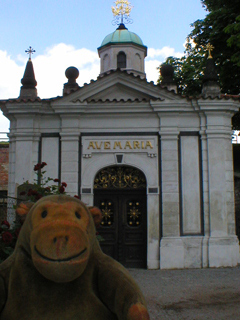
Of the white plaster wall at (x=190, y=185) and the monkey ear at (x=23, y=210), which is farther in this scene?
the white plaster wall at (x=190, y=185)

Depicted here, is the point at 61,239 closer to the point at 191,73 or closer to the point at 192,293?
the point at 192,293

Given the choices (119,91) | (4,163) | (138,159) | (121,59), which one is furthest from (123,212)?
(4,163)

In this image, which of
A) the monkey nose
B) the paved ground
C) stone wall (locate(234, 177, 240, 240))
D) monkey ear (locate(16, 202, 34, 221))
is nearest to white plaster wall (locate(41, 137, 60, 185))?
the paved ground

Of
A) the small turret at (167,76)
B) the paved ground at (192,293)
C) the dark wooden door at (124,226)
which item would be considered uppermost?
the small turret at (167,76)

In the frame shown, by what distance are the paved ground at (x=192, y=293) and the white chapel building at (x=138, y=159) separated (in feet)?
3.56

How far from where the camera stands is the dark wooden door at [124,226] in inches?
412

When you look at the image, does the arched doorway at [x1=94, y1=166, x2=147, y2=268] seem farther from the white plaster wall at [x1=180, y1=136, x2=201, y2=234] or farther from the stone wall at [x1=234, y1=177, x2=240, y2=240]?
the stone wall at [x1=234, y1=177, x2=240, y2=240]

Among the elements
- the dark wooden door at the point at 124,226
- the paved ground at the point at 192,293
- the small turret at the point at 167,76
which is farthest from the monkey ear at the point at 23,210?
the small turret at the point at 167,76

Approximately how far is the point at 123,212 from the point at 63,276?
8.30 metres

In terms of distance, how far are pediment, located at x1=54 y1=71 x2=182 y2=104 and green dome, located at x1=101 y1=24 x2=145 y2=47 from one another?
696 centimetres

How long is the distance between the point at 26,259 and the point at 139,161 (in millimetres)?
8046

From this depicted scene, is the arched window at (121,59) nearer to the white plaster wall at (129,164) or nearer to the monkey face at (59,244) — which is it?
the white plaster wall at (129,164)

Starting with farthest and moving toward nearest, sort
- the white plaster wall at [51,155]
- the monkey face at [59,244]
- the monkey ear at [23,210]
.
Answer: the white plaster wall at [51,155]
the monkey ear at [23,210]
the monkey face at [59,244]

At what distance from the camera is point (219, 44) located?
54.5ft
